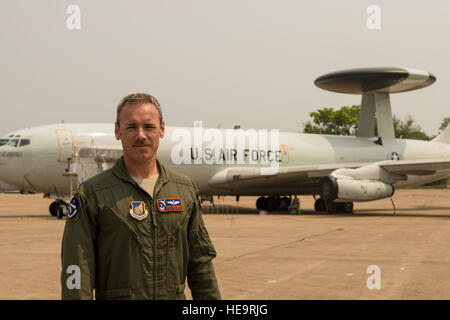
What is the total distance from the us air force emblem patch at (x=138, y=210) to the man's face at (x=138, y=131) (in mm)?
217

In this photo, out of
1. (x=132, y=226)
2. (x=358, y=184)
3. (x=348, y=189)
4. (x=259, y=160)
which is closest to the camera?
(x=132, y=226)

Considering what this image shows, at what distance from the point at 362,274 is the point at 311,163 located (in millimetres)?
17946

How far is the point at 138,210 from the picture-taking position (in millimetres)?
2393

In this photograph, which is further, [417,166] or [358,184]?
[358,184]

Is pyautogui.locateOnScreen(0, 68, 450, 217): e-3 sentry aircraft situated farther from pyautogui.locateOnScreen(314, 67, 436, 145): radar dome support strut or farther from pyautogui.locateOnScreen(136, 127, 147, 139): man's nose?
pyautogui.locateOnScreen(136, 127, 147, 139): man's nose

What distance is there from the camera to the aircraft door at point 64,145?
18.9 metres

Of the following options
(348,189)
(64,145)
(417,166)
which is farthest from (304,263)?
(417,166)

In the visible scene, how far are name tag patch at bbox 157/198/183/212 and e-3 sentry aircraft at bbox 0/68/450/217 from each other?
16.4 m

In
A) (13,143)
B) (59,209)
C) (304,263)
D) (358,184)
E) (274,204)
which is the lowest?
(274,204)

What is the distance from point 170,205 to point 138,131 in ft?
1.32
